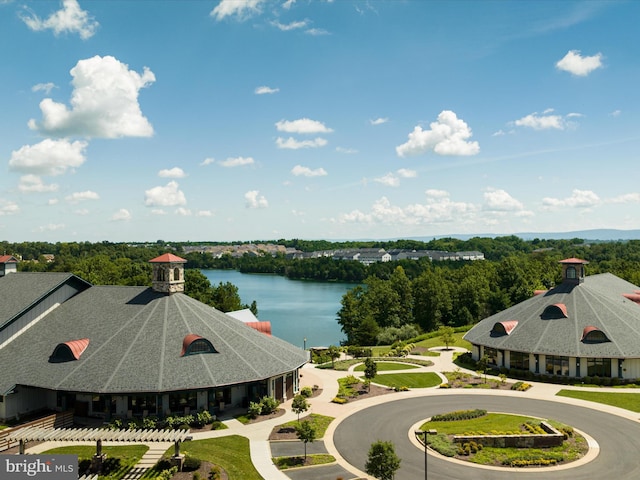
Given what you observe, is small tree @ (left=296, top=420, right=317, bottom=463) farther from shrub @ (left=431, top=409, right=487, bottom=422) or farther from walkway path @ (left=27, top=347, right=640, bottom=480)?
shrub @ (left=431, top=409, right=487, bottom=422)

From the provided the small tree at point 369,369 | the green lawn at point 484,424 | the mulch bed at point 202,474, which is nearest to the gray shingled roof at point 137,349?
the small tree at point 369,369

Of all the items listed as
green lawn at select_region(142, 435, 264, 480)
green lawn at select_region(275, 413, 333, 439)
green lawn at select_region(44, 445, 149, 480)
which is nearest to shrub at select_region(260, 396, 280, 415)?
green lawn at select_region(275, 413, 333, 439)

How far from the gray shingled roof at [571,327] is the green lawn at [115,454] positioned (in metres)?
39.4

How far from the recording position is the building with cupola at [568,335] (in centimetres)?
5006

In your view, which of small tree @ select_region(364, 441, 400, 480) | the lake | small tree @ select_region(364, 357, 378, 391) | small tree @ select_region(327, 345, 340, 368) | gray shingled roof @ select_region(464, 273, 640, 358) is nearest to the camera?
small tree @ select_region(364, 441, 400, 480)

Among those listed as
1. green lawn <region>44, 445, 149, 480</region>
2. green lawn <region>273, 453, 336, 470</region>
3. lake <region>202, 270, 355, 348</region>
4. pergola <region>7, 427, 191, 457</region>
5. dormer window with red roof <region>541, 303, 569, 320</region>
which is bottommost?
lake <region>202, 270, 355, 348</region>

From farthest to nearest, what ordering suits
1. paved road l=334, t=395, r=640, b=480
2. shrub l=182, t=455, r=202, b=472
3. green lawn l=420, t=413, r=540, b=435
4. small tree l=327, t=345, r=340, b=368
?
Answer: small tree l=327, t=345, r=340, b=368, green lawn l=420, t=413, r=540, b=435, shrub l=182, t=455, r=202, b=472, paved road l=334, t=395, r=640, b=480

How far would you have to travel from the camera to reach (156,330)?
4181 cm

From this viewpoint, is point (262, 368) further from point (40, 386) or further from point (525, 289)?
point (525, 289)

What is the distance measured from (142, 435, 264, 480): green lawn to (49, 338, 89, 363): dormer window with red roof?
41.6ft

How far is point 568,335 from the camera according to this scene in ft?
173

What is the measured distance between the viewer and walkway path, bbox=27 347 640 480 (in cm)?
2906

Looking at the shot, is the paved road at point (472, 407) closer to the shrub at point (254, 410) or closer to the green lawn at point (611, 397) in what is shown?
the green lawn at point (611, 397)

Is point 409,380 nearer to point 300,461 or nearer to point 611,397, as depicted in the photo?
point 611,397
